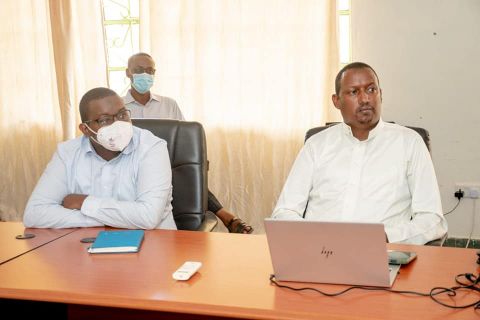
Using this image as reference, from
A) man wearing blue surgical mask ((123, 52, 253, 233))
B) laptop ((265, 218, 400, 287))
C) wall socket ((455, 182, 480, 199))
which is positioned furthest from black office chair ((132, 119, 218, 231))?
wall socket ((455, 182, 480, 199))

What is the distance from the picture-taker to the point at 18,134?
4.76 metres

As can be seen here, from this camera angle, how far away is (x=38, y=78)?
15.4 feet

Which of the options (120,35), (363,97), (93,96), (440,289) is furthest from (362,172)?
(120,35)

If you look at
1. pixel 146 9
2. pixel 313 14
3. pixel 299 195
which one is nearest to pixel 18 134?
pixel 146 9

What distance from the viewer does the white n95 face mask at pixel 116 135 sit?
223 centimetres

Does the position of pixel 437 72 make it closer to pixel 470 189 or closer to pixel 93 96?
pixel 470 189

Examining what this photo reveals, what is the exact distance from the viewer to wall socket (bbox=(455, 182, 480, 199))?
12.5ft

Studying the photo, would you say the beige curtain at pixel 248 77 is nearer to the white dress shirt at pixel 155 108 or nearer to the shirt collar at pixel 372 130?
the white dress shirt at pixel 155 108

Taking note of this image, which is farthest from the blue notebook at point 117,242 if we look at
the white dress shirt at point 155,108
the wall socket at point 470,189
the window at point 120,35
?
the window at point 120,35

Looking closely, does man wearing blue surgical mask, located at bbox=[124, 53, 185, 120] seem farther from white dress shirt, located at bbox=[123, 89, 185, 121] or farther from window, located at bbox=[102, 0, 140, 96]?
window, located at bbox=[102, 0, 140, 96]

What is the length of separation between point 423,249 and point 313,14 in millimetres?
2657

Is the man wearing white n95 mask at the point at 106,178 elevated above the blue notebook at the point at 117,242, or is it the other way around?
the man wearing white n95 mask at the point at 106,178

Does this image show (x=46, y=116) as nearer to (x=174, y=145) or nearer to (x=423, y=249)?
(x=174, y=145)

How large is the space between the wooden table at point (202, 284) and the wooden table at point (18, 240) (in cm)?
5
